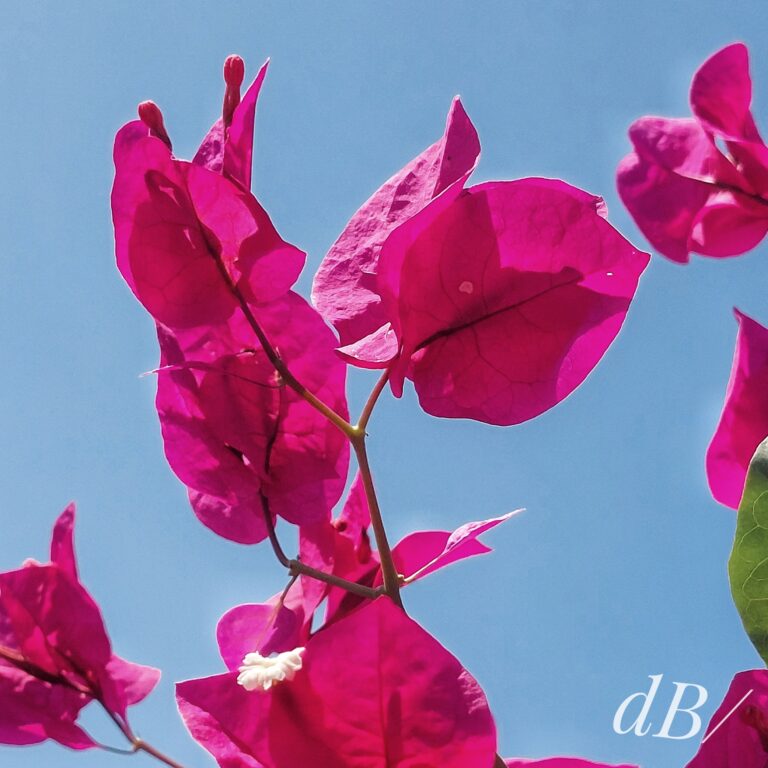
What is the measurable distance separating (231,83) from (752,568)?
293 mm

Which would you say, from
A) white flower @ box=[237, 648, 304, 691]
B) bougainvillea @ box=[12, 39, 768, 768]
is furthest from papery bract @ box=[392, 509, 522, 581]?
white flower @ box=[237, 648, 304, 691]

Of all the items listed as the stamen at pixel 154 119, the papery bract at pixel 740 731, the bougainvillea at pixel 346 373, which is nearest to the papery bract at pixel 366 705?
the bougainvillea at pixel 346 373

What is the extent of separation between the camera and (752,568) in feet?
1.05

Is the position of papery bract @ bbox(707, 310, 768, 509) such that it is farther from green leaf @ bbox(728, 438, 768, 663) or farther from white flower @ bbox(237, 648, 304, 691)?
white flower @ bbox(237, 648, 304, 691)

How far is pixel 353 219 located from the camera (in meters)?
0.46

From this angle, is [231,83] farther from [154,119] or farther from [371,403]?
[371,403]

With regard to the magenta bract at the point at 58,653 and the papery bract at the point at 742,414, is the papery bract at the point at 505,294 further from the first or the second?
the magenta bract at the point at 58,653

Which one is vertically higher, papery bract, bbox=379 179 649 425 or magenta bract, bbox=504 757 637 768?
papery bract, bbox=379 179 649 425

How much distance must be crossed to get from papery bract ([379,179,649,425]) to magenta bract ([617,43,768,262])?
7cm

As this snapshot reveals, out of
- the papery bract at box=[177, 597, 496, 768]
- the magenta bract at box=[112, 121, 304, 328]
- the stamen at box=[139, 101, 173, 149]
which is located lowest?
the papery bract at box=[177, 597, 496, 768]

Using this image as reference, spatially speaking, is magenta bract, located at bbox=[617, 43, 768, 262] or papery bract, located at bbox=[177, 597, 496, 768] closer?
papery bract, located at bbox=[177, 597, 496, 768]

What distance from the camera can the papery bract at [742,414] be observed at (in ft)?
1.26

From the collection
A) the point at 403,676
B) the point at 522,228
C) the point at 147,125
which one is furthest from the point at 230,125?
the point at 403,676

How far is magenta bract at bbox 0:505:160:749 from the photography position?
456 mm
